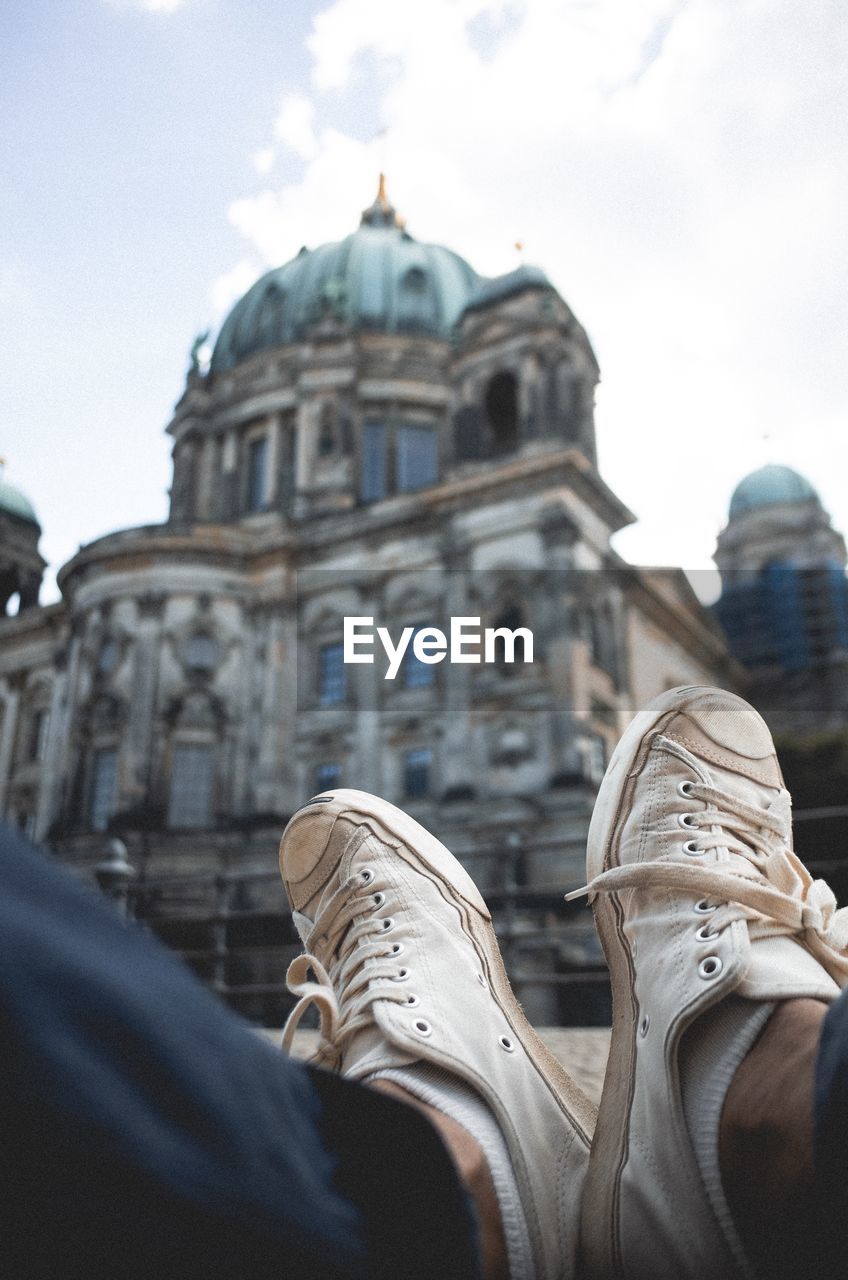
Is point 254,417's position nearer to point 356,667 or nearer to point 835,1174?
point 356,667

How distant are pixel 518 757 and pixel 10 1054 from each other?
64.3ft

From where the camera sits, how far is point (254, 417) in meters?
29.8

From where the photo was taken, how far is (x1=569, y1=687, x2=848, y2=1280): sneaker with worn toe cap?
4.79 ft

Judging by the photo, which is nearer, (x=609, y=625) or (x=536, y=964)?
(x=536, y=964)

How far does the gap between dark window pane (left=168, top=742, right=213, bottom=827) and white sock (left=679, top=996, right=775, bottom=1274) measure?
2217 centimetres

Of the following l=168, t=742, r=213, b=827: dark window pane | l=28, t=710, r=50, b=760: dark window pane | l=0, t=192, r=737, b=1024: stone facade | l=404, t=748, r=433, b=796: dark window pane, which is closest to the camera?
l=0, t=192, r=737, b=1024: stone facade

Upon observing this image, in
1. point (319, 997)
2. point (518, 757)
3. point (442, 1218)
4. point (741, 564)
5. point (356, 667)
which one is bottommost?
point (442, 1218)

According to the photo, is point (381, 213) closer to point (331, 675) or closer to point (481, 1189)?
point (331, 675)

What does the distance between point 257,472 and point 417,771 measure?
1149 cm

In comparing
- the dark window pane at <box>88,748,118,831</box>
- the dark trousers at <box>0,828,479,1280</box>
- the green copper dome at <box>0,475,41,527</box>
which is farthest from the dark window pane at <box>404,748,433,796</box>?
the green copper dome at <box>0,475,41,527</box>

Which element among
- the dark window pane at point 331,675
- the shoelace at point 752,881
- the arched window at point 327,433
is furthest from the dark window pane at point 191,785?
the shoelace at point 752,881

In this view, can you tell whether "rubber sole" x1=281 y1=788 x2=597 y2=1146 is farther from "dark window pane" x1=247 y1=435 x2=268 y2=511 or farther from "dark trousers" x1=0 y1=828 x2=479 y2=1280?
"dark window pane" x1=247 y1=435 x2=268 y2=511

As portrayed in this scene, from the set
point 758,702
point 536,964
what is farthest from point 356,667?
point 758,702

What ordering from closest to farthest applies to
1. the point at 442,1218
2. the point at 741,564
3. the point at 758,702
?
the point at 442,1218, the point at 758,702, the point at 741,564
